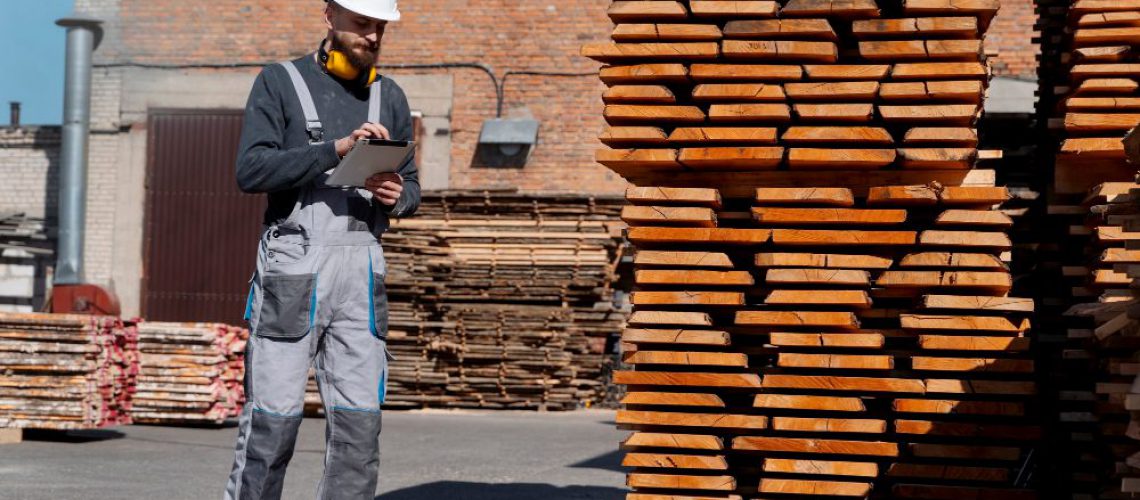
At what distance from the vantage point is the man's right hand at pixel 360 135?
16.2 feet

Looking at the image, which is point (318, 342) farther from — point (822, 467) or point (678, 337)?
point (822, 467)

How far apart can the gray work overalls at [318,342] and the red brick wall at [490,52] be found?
50.8 feet

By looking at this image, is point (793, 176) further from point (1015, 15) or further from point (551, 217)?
point (1015, 15)

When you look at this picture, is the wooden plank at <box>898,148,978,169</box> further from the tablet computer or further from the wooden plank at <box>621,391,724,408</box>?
the tablet computer

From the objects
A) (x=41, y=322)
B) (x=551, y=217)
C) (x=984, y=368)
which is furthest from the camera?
(x=551, y=217)

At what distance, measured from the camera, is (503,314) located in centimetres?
1755

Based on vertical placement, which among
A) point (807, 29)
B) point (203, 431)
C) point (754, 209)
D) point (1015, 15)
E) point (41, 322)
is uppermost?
point (1015, 15)

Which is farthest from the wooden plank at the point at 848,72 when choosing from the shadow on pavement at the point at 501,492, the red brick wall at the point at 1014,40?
the red brick wall at the point at 1014,40

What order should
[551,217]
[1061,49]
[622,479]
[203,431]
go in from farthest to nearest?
[551,217], [203,431], [622,479], [1061,49]

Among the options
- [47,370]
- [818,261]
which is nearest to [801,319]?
[818,261]

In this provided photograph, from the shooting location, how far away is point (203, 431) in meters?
13.4

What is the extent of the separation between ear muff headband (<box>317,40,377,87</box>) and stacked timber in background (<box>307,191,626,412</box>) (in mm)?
12296

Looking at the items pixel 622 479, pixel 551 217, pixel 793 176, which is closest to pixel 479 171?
pixel 551 217

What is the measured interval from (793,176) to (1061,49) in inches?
90.1
